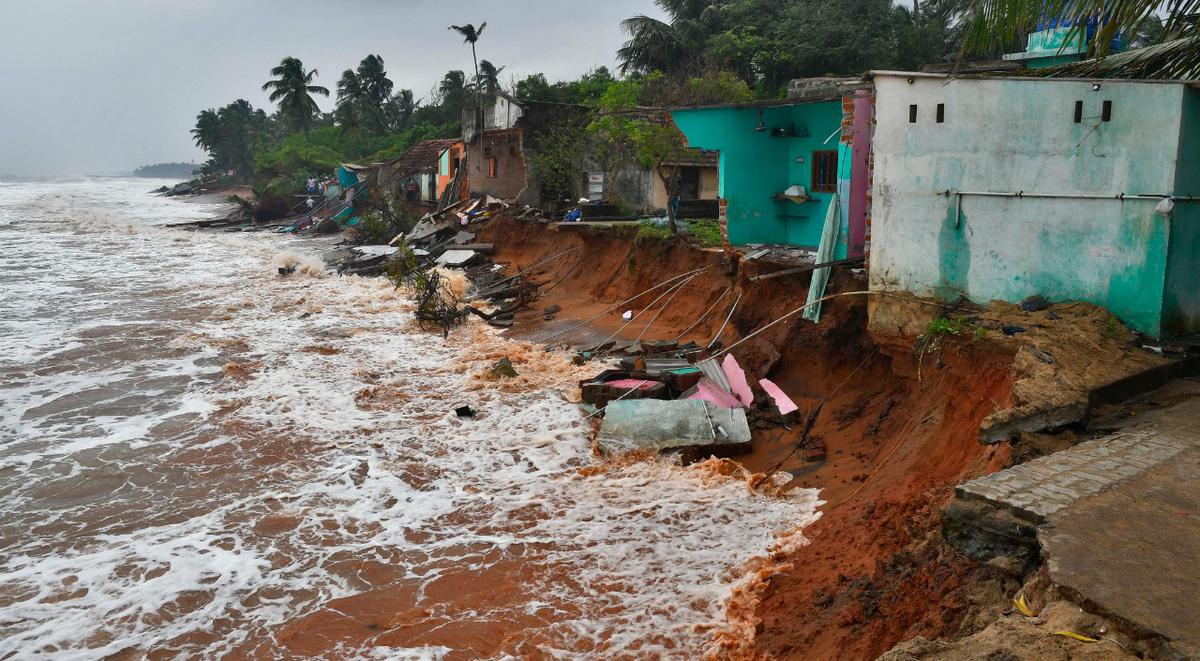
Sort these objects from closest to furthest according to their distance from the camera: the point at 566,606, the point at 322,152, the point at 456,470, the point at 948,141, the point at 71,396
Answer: the point at 566,606 < the point at 948,141 < the point at 456,470 < the point at 71,396 < the point at 322,152

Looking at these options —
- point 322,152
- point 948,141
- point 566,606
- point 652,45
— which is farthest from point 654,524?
point 322,152

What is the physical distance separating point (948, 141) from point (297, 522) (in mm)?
8385

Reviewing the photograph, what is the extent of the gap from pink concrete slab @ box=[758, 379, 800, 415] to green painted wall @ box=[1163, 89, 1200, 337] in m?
4.36

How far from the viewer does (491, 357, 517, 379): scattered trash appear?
1370 centimetres

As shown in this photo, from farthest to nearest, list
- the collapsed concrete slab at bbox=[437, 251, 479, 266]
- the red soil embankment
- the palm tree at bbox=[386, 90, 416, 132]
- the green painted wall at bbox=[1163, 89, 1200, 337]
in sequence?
1. the palm tree at bbox=[386, 90, 416, 132]
2. the collapsed concrete slab at bbox=[437, 251, 479, 266]
3. the green painted wall at bbox=[1163, 89, 1200, 337]
4. the red soil embankment

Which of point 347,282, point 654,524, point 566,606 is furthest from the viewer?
point 347,282

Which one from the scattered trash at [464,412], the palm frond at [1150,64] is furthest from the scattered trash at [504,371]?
the palm frond at [1150,64]

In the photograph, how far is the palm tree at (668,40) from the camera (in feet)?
114

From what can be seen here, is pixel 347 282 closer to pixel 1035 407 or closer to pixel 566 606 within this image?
pixel 566 606

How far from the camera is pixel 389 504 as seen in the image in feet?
30.4

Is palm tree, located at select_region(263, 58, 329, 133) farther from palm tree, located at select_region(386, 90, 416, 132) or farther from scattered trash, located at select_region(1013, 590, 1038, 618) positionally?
scattered trash, located at select_region(1013, 590, 1038, 618)

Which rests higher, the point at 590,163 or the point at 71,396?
the point at 590,163

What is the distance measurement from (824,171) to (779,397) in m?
6.18

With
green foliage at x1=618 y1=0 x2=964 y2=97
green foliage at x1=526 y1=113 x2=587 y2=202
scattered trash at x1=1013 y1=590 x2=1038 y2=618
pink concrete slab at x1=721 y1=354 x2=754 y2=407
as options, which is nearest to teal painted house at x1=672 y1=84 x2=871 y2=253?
pink concrete slab at x1=721 y1=354 x2=754 y2=407
